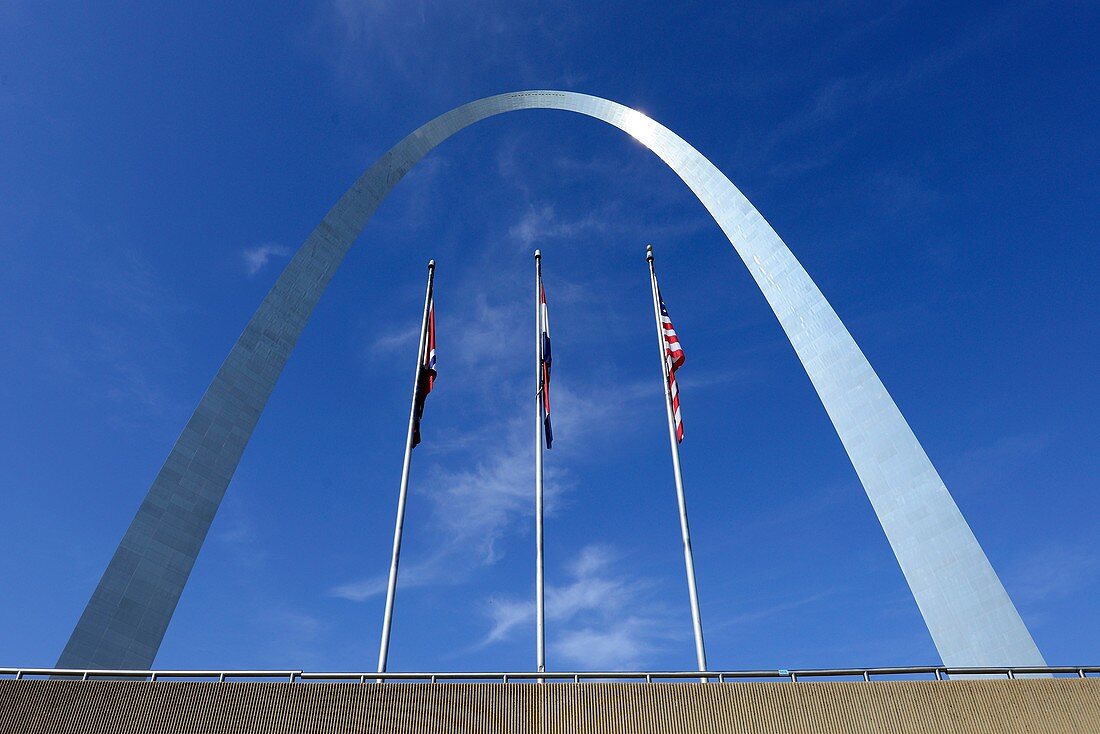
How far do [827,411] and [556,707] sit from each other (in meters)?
15.3

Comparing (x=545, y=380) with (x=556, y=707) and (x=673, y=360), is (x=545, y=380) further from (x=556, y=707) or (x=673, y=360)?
(x=556, y=707)

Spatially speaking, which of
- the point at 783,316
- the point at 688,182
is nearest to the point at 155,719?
the point at 783,316

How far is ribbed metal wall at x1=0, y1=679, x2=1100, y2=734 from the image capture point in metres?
14.2

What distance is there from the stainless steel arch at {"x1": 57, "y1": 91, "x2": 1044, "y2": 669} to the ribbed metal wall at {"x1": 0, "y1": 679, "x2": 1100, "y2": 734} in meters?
5.27

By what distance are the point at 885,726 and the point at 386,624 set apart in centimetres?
1139

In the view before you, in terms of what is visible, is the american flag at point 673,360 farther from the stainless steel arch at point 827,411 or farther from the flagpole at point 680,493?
the stainless steel arch at point 827,411

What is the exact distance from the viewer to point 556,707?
48.1 feet

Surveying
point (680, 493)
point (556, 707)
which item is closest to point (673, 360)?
point (680, 493)

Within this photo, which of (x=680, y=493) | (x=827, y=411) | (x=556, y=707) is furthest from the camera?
(x=827, y=411)

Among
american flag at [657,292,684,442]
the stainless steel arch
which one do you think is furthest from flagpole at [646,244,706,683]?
the stainless steel arch

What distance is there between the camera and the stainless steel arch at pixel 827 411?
20.0 metres

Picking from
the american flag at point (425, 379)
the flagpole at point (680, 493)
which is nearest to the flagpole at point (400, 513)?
the american flag at point (425, 379)

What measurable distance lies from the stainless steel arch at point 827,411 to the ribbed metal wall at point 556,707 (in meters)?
5.27

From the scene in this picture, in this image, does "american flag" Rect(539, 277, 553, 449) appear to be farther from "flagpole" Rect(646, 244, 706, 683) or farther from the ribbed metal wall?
the ribbed metal wall
